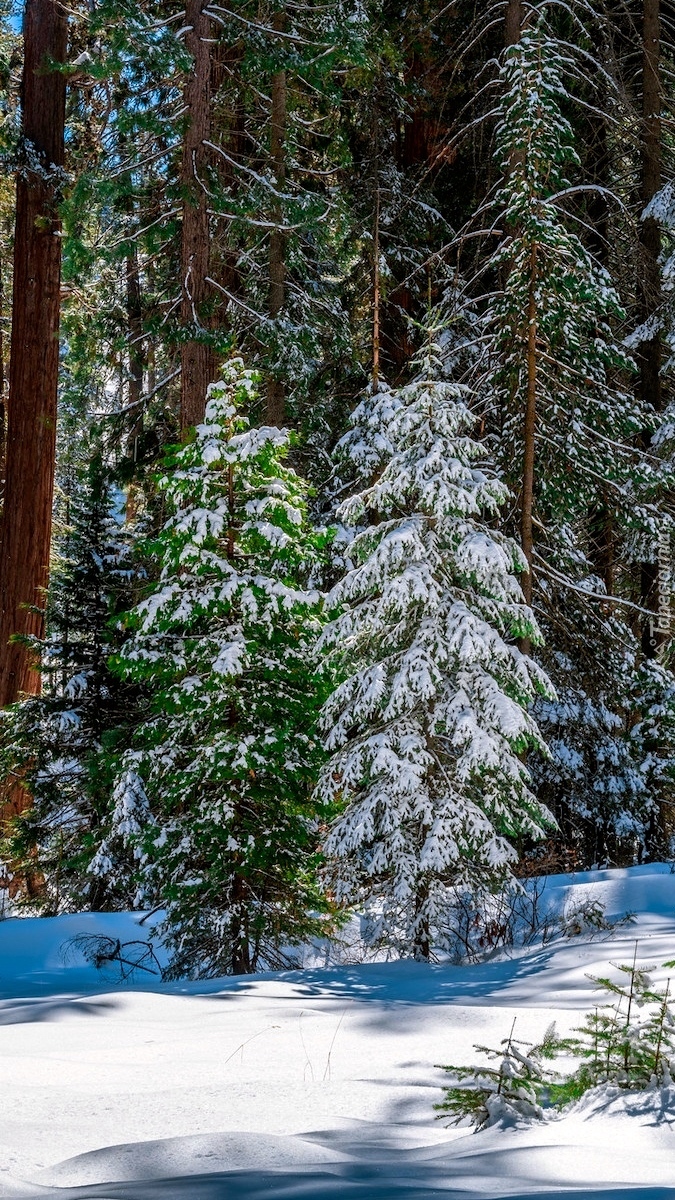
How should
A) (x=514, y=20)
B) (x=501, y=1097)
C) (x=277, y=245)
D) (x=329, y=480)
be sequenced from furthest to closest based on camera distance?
(x=329, y=480)
(x=277, y=245)
(x=514, y=20)
(x=501, y=1097)

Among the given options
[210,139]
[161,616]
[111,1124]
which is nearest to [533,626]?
[161,616]

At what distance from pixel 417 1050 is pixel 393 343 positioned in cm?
1236

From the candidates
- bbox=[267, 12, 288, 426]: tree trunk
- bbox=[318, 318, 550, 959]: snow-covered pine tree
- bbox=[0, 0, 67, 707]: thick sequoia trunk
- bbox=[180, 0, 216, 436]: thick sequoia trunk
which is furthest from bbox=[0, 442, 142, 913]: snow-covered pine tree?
bbox=[267, 12, 288, 426]: tree trunk

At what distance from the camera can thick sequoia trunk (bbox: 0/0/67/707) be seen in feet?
40.9

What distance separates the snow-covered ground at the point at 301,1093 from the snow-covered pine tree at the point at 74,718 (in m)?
3.22

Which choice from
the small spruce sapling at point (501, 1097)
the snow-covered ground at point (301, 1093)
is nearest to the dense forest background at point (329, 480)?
the snow-covered ground at point (301, 1093)

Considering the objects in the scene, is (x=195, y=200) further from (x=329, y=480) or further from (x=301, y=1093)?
(x=301, y=1093)

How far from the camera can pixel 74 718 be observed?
10.1 meters

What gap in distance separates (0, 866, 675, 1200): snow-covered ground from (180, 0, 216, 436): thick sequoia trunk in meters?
6.47

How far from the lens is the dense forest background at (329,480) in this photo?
777 centimetres

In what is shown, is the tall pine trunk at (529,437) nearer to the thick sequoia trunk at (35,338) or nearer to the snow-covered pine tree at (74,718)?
the snow-covered pine tree at (74,718)

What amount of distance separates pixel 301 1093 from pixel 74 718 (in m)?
7.06

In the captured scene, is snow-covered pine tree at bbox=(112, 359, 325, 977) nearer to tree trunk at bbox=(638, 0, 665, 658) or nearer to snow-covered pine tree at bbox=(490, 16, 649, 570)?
snow-covered pine tree at bbox=(490, 16, 649, 570)

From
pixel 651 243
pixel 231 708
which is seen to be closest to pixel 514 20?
pixel 651 243
